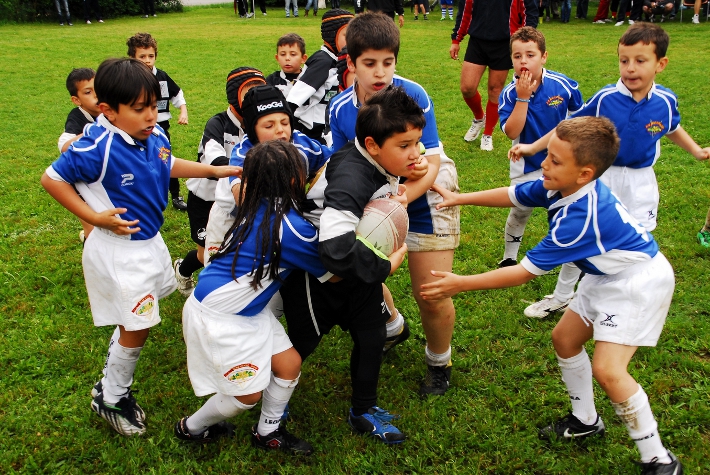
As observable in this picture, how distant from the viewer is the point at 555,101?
477 cm

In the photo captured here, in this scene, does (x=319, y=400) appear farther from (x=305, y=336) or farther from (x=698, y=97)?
(x=698, y=97)

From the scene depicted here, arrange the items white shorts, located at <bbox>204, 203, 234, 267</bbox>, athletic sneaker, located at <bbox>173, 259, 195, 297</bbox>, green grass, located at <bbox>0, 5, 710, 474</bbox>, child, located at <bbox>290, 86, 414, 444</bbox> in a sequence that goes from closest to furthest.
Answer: child, located at <bbox>290, 86, 414, 444</bbox> < green grass, located at <bbox>0, 5, 710, 474</bbox> < white shorts, located at <bbox>204, 203, 234, 267</bbox> < athletic sneaker, located at <bbox>173, 259, 195, 297</bbox>

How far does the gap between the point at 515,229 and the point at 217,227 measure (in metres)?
2.56

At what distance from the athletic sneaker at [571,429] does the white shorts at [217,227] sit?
232 centimetres

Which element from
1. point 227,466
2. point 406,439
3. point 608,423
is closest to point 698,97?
point 608,423

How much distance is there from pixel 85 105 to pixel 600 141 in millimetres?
4163

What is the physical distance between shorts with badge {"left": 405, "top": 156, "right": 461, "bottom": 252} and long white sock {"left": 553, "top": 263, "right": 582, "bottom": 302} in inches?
53.8

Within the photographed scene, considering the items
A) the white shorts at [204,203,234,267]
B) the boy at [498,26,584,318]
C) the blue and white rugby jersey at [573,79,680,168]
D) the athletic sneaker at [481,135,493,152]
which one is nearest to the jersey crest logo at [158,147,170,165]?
the white shorts at [204,203,234,267]

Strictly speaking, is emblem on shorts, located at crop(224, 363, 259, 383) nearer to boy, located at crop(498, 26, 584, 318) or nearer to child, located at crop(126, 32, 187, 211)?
boy, located at crop(498, 26, 584, 318)

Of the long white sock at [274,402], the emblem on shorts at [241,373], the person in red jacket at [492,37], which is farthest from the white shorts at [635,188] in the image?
the person in red jacket at [492,37]

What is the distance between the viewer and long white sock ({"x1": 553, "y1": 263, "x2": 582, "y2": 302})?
14.5 feet

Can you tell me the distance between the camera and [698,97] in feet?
34.2

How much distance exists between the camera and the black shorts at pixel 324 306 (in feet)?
10.2

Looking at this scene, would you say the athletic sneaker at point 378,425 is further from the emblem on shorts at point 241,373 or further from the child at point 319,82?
the child at point 319,82
